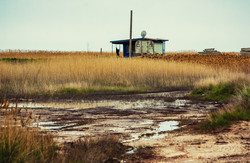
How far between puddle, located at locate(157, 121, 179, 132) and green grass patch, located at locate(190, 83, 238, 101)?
535 centimetres

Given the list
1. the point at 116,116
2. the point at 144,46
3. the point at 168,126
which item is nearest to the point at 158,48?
the point at 144,46

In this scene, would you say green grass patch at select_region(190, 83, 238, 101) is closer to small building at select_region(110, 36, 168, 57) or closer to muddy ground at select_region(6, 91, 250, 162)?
muddy ground at select_region(6, 91, 250, 162)

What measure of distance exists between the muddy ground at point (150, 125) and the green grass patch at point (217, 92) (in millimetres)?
1003

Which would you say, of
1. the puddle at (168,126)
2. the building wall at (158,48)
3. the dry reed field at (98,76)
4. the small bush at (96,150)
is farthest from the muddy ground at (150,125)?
the building wall at (158,48)

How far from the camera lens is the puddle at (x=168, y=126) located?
689cm

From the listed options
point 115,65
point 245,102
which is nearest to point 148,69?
point 115,65

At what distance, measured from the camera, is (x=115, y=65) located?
18219 millimetres

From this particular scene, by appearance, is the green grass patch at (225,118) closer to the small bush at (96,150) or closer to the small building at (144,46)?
the small bush at (96,150)

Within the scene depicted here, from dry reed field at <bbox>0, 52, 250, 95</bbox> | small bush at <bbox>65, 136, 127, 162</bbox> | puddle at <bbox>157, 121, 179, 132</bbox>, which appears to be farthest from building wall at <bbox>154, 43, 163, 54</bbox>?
small bush at <bbox>65, 136, 127, 162</bbox>

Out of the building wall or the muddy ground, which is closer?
the muddy ground

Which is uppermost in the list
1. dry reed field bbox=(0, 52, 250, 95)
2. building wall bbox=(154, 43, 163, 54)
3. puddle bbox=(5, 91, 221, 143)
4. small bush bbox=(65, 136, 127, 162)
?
building wall bbox=(154, 43, 163, 54)

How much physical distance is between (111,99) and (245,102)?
5.69m

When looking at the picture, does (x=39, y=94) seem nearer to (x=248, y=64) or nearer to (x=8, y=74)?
(x=8, y=74)

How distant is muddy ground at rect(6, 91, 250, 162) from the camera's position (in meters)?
5.05
